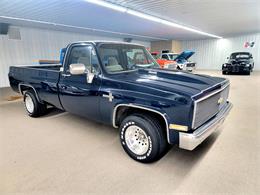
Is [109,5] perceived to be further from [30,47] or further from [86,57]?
[30,47]

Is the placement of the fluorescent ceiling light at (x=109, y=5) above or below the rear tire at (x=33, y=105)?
above

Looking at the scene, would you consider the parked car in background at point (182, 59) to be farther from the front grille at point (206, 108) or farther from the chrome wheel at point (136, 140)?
the chrome wheel at point (136, 140)

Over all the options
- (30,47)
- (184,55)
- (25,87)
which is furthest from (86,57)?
(184,55)

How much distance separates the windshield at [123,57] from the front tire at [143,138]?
943mm

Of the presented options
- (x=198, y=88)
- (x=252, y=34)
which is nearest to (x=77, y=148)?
(x=198, y=88)

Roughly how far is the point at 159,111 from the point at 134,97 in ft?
1.26

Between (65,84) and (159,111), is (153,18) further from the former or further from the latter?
(159,111)

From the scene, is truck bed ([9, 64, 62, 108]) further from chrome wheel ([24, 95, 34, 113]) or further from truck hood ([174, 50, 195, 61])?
truck hood ([174, 50, 195, 61])

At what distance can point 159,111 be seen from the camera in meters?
1.98

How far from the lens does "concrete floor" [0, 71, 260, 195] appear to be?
6.27 feet

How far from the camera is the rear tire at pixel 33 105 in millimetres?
4043

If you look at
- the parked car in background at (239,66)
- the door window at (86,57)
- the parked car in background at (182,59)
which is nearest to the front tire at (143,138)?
the door window at (86,57)

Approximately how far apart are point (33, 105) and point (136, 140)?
310cm

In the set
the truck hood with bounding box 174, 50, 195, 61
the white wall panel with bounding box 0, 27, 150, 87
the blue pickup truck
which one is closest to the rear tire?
the blue pickup truck
